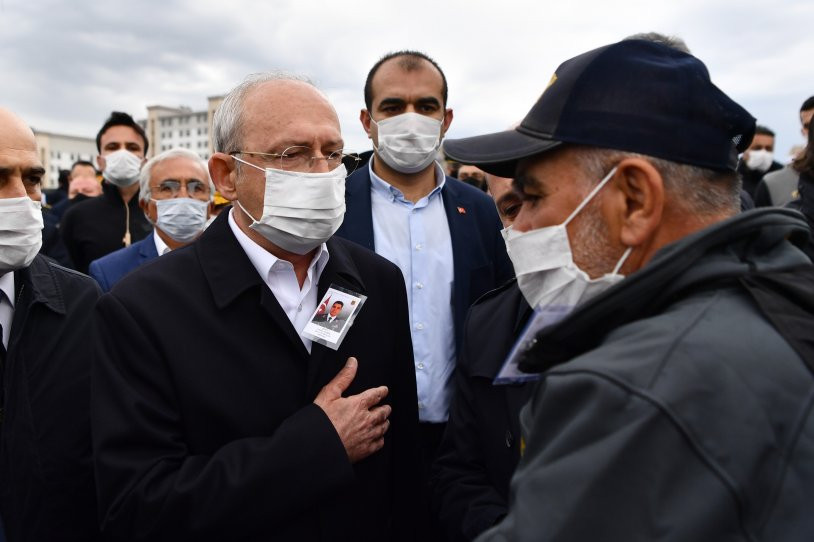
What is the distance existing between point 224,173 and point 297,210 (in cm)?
39

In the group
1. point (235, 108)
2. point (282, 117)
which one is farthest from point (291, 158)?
point (235, 108)

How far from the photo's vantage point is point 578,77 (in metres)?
1.53

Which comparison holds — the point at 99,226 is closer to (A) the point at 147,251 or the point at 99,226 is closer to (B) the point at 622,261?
(A) the point at 147,251

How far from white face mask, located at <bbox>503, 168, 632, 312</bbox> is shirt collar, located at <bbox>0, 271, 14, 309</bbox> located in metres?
2.09

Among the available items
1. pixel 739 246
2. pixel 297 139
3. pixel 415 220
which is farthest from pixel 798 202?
pixel 297 139

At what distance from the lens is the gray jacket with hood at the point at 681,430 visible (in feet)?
3.56

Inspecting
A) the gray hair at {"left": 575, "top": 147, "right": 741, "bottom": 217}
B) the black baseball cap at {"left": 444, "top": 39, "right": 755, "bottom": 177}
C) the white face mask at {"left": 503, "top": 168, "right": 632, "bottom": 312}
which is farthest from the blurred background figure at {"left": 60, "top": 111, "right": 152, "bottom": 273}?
the gray hair at {"left": 575, "top": 147, "right": 741, "bottom": 217}

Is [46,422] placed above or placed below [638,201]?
below

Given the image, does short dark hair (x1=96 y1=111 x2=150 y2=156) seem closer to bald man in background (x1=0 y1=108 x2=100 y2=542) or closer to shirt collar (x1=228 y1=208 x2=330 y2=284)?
bald man in background (x1=0 y1=108 x2=100 y2=542)

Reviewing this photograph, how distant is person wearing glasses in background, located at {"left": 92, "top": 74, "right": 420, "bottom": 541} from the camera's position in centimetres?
196

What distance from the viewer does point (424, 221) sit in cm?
376

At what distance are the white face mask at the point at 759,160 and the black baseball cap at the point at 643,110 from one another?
25.5ft

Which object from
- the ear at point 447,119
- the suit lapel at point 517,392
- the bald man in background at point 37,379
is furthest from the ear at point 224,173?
the ear at point 447,119

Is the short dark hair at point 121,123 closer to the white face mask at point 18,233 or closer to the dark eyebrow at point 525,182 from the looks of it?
the white face mask at point 18,233
